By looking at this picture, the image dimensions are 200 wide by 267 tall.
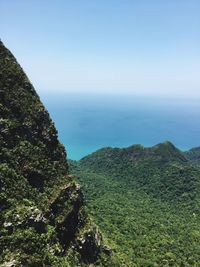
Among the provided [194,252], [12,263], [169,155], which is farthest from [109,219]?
[169,155]

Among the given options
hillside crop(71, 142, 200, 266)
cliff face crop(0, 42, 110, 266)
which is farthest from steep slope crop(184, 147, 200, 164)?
cliff face crop(0, 42, 110, 266)

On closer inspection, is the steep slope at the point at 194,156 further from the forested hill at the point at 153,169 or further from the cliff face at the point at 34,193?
the cliff face at the point at 34,193

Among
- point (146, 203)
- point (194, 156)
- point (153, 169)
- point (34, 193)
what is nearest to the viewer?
point (34, 193)

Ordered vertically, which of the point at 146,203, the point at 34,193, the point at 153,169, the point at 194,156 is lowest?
the point at 34,193

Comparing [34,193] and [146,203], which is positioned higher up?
[146,203]

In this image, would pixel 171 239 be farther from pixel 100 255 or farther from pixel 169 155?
Result: pixel 169 155

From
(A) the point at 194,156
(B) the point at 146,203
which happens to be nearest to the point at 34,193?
(B) the point at 146,203

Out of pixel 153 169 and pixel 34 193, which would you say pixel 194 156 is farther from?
pixel 34 193
